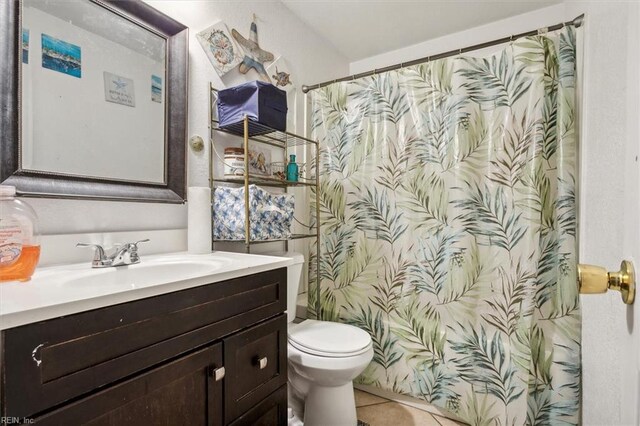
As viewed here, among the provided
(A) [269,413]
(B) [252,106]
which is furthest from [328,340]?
(B) [252,106]

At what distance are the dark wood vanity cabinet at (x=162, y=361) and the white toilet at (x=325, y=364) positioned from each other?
190 millimetres

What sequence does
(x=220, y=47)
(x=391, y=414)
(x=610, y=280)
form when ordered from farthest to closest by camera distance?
(x=391, y=414), (x=220, y=47), (x=610, y=280)

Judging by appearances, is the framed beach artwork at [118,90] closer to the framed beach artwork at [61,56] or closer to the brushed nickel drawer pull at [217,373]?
the framed beach artwork at [61,56]

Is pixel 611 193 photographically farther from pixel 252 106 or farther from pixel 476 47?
pixel 252 106

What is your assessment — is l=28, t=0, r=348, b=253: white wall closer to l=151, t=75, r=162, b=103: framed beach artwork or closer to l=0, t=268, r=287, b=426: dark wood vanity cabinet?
l=151, t=75, r=162, b=103: framed beach artwork

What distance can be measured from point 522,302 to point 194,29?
6.78 ft

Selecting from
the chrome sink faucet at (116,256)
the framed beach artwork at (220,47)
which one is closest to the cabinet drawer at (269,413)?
the chrome sink faucet at (116,256)

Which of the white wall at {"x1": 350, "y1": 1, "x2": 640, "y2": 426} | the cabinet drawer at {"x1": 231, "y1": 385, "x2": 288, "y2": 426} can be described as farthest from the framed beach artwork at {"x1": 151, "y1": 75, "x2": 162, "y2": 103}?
the white wall at {"x1": 350, "y1": 1, "x2": 640, "y2": 426}

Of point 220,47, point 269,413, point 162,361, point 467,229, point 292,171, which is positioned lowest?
point 269,413

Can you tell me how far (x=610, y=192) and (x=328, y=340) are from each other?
1.19 metres

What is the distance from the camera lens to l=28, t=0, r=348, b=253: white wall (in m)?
1.10

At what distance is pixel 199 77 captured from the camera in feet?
4.98

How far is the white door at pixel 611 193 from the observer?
1.29ft

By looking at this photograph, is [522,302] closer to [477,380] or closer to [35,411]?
[477,380]
